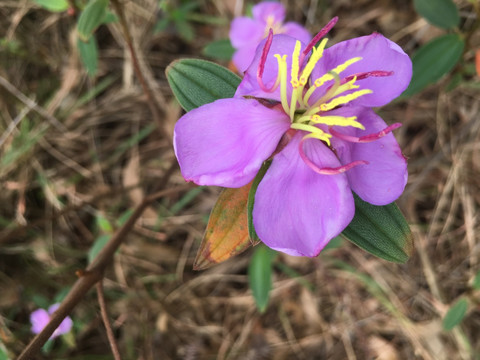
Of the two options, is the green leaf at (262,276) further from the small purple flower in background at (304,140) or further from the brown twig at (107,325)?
the small purple flower in background at (304,140)

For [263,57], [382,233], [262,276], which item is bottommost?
[262,276]

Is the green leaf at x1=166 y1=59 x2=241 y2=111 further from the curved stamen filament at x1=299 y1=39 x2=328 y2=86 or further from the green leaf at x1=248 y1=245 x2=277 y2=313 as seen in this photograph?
the green leaf at x1=248 y1=245 x2=277 y2=313

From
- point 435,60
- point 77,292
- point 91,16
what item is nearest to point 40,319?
point 77,292

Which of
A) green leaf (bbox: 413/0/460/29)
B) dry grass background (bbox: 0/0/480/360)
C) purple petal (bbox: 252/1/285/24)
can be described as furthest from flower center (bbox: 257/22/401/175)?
dry grass background (bbox: 0/0/480/360)

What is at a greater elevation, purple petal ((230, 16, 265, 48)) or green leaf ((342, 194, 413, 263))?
purple petal ((230, 16, 265, 48))

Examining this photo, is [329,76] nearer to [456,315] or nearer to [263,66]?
[263,66]

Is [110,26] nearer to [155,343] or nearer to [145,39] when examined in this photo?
[145,39]
